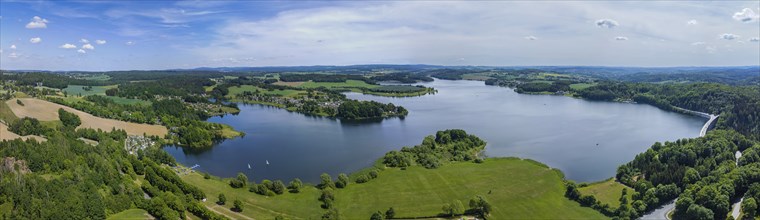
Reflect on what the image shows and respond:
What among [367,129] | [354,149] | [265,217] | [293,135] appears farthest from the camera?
[367,129]

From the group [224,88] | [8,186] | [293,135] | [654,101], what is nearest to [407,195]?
[8,186]

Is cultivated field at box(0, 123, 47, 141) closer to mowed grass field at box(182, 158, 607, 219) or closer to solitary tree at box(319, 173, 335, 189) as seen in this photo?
mowed grass field at box(182, 158, 607, 219)

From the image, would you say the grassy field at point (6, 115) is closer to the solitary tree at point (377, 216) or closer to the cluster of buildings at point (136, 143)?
the cluster of buildings at point (136, 143)

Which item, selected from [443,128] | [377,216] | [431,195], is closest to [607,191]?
[431,195]

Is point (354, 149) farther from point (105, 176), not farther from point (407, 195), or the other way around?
point (105, 176)

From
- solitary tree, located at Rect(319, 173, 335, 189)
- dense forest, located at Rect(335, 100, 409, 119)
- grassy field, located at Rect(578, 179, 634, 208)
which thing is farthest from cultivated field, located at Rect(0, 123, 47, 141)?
grassy field, located at Rect(578, 179, 634, 208)

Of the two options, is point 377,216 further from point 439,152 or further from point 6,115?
point 6,115

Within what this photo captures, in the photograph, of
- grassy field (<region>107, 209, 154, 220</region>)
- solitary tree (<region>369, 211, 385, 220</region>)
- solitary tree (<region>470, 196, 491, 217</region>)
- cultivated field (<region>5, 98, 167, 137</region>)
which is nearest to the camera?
grassy field (<region>107, 209, 154, 220</region>)
